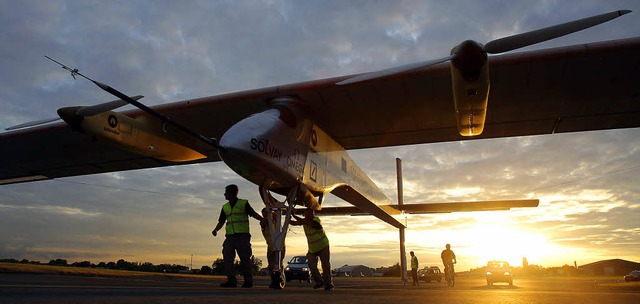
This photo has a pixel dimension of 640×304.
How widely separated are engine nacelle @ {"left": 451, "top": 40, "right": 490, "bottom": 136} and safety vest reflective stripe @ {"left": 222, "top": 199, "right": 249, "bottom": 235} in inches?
174

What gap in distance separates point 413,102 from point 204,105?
5.21 m

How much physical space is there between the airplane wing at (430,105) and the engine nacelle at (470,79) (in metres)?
1.40

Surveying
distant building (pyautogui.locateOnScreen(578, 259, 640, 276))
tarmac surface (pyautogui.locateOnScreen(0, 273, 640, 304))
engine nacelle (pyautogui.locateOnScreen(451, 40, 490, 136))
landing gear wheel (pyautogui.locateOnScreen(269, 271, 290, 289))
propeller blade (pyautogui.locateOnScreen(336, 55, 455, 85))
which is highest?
propeller blade (pyautogui.locateOnScreen(336, 55, 455, 85))

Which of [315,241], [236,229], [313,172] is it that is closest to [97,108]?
[236,229]

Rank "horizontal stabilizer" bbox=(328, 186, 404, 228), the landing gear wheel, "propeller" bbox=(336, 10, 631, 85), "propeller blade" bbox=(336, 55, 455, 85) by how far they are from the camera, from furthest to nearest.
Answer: "horizontal stabilizer" bbox=(328, 186, 404, 228)
"propeller blade" bbox=(336, 55, 455, 85)
the landing gear wheel
"propeller" bbox=(336, 10, 631, 85)

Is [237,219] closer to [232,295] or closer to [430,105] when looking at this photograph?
[232,295]

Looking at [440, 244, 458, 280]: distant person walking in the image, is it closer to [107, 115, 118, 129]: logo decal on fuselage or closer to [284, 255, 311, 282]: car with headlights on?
[284, 255, 311, 282]: car with headlights on

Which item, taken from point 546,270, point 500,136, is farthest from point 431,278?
point 546,270

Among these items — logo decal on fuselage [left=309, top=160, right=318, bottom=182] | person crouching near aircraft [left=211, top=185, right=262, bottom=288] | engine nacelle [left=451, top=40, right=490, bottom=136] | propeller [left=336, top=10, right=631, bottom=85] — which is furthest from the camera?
logo decal on fuselage [left=309, top=160, right=318, bottom=182]

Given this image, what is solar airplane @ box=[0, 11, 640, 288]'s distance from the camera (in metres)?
8.23

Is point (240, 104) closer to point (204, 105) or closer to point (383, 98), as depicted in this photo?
point (204, 105)

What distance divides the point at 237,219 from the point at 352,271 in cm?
6361

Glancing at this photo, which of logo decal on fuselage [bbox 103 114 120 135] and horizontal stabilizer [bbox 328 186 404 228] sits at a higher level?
logo decal on fuselage [bbox 103 114 120 135]

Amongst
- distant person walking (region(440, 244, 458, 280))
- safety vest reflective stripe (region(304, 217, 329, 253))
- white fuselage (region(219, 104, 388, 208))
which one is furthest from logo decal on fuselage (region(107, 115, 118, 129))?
distant person walking (region(440, 244, 458, 280))
